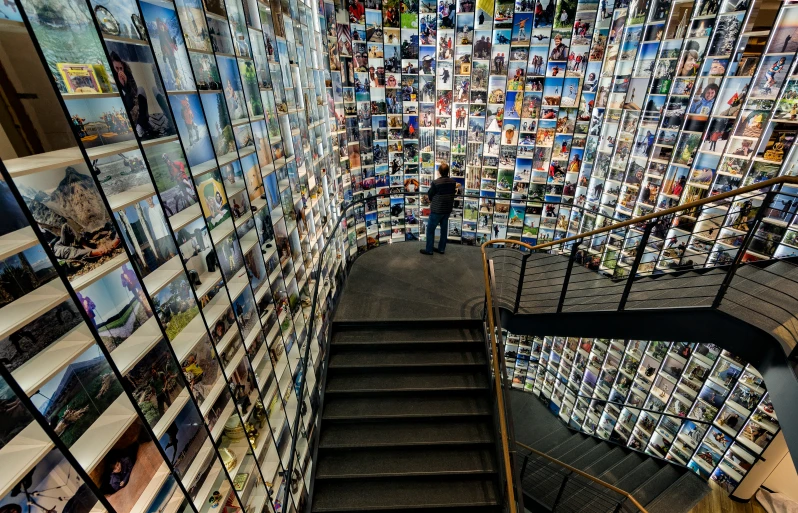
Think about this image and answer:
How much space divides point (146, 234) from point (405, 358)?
3.27 meters

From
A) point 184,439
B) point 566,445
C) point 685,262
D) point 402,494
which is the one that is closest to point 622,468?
point 566,445

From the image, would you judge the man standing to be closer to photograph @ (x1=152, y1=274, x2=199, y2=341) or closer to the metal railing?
the metal railing

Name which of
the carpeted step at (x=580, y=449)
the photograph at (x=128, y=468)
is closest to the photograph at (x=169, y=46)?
the photograph at (x=128, y=468)

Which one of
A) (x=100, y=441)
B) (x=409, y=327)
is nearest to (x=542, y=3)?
(x=409, y=327)

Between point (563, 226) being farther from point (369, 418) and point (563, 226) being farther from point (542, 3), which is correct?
point (369, 418)

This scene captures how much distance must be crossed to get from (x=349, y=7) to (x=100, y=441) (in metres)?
5.66

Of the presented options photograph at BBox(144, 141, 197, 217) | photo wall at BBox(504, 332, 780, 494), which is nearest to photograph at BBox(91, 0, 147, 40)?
photograph at BBox(144, 141, 197, 217)

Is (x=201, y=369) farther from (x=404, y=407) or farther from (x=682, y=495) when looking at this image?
(x=682, y=495)

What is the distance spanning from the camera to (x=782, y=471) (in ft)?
13.8

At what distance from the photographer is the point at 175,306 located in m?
1.82

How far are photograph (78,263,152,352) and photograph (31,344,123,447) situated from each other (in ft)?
0.32

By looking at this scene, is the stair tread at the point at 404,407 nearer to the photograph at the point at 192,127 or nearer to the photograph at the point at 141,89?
the photograph at the point at 192,127

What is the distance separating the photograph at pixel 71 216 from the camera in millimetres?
1159

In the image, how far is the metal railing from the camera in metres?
2.81
